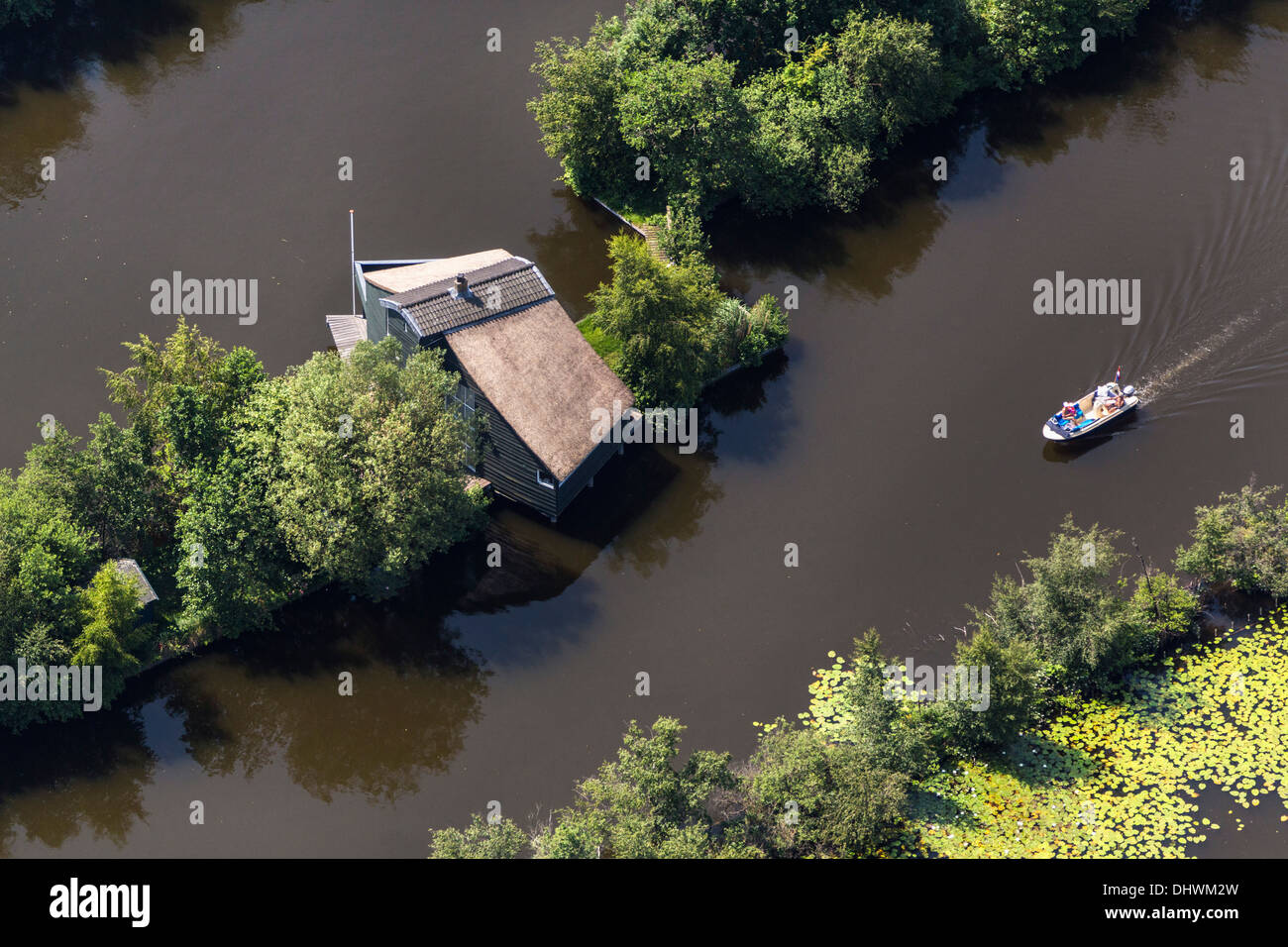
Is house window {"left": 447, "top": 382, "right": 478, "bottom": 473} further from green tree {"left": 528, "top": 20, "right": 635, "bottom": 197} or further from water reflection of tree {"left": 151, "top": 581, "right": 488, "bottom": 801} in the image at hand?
green tree {"left": 528, "top": 20, "right": 635, "bottom": 197}

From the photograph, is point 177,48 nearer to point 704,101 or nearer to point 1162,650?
point 704,101

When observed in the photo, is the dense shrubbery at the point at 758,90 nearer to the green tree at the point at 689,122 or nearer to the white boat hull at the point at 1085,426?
the green tree at the point at 689,122

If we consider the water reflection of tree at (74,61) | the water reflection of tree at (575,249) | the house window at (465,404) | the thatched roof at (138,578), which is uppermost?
the water reflection of tree at (74,61)

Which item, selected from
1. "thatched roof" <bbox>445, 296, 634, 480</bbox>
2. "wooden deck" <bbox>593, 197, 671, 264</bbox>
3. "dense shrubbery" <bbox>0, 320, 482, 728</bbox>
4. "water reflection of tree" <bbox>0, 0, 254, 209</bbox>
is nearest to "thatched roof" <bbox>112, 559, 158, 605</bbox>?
"dense shrubbery" <bbox>0, 320, 482, 728</bbox>

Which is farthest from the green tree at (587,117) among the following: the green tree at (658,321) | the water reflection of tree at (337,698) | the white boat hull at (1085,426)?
the water reflection of tree at (337,698)

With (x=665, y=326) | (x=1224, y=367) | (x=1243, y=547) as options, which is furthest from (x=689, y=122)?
(x=1243, y=547)
